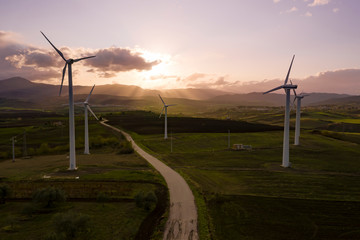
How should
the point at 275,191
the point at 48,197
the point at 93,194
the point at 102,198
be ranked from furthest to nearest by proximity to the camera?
the point at 275,191
the point at 93,194
the point at 102,198
the point at 48,197

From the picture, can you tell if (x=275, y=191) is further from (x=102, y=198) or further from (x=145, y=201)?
(x=102, y=198)

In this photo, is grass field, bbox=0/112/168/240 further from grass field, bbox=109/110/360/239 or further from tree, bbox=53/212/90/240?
grass field, bbox=109/110/360/239

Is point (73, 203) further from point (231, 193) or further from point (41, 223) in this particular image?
point (231, 193)

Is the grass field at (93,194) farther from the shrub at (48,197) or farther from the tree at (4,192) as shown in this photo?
the shrub at (48,197)

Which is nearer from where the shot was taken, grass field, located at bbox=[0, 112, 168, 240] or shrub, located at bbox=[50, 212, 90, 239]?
shrub, located at bbox=[50, 212, 90, 239]

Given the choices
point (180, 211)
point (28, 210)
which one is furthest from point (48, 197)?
point (180, 211)

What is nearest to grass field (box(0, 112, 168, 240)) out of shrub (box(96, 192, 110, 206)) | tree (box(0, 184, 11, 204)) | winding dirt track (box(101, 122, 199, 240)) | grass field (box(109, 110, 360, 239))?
shrub (box(96, 192, 110, 206))
